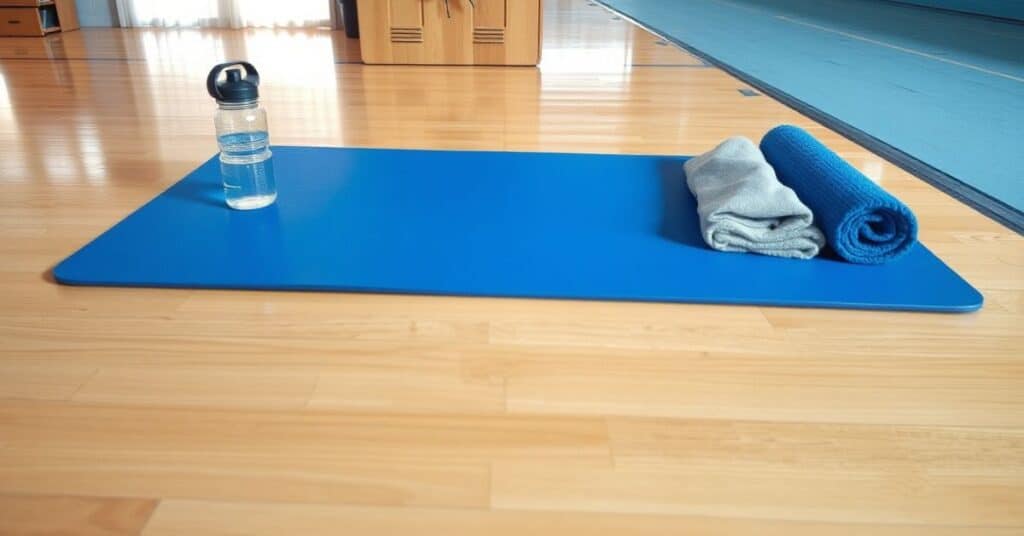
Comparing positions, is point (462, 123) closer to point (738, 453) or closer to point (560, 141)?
point (560, 141)

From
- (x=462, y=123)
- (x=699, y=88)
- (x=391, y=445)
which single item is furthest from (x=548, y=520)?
(x=699, y=88)

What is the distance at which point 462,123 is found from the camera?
2594mm

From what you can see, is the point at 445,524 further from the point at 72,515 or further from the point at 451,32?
the point at 451,32

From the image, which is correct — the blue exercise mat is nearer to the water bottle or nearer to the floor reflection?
the water bottle

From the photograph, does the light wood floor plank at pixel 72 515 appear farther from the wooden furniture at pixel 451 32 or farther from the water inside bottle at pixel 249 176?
the wooden furniture at pixel 451 32

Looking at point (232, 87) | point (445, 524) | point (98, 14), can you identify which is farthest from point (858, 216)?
point (98, 14)

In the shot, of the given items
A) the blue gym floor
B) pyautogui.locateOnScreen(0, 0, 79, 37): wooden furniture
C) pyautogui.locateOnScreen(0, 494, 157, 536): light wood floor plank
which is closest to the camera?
pyautogui.locateOnScreen(0, 494, 157, 536): light wood floor plank

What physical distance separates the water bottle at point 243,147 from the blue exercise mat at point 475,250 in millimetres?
46

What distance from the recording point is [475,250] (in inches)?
56.4

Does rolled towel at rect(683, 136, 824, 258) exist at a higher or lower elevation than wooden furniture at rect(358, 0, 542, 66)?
lower

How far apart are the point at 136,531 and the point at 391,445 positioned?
29 centimetres

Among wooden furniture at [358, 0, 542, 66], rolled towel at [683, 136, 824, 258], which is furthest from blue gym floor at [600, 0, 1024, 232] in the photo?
wooden furniture at [358, 0, 542, 66]

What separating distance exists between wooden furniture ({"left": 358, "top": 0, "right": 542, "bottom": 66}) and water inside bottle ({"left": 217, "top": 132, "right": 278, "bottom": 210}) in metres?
2.43

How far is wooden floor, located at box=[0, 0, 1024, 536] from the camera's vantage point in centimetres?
81
